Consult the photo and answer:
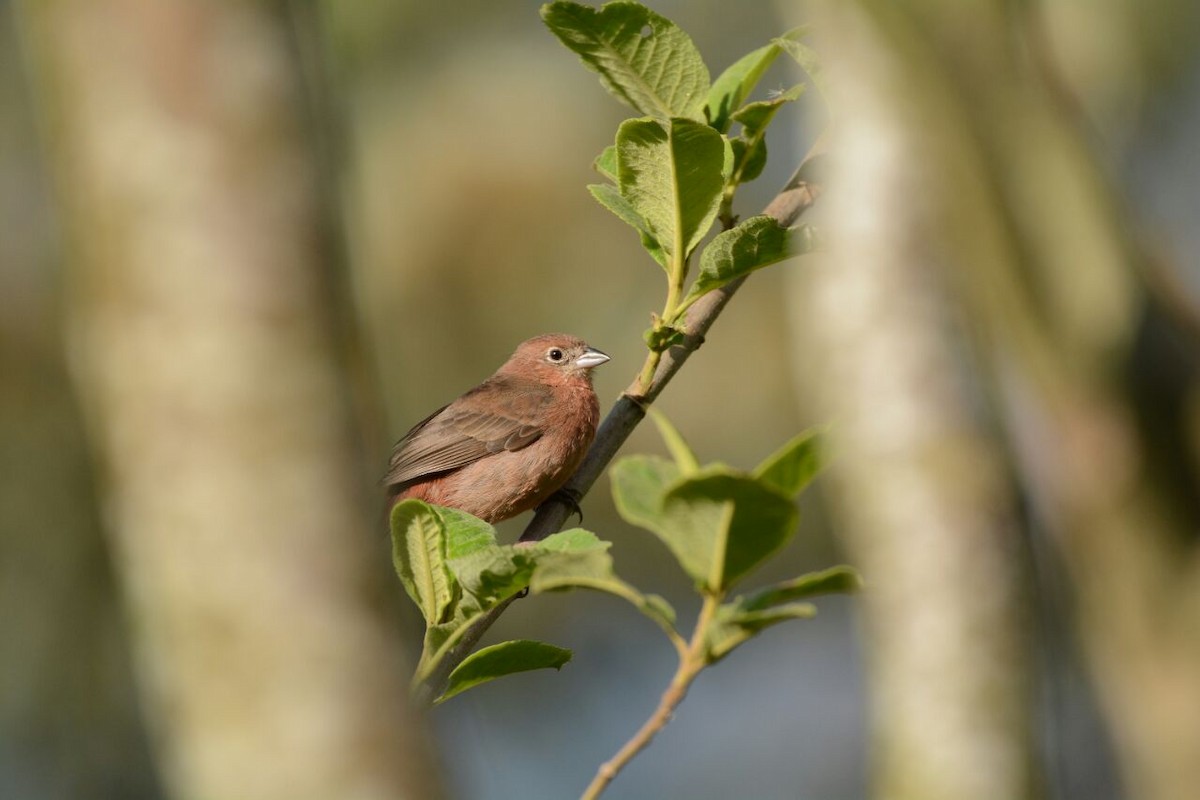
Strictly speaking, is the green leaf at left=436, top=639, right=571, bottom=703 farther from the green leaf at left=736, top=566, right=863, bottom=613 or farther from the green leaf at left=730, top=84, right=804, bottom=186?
the green leaf at left=730, top=84, right=804, bottom=186

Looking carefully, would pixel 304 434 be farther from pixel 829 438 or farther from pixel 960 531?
pixel 960 531

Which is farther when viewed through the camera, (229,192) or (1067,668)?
(1067,668)

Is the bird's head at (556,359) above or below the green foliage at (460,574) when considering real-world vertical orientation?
below

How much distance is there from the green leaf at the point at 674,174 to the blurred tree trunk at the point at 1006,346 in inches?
90.9

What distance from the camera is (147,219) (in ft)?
6.86

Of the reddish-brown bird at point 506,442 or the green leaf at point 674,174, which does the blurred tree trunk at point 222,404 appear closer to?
the green leaf at point 674,174

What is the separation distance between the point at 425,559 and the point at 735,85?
4.65 feet

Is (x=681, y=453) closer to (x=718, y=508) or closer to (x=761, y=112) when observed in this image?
(x=718, y=508)

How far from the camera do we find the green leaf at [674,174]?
8.68 ft

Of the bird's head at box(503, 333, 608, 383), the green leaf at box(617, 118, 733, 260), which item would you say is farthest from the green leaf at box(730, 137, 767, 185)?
the bird's head at box(503, 333, 608, 383)

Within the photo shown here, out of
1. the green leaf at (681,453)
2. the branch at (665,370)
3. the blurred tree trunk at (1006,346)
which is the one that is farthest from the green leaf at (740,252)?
the blurred tree trunk at (1006,346)

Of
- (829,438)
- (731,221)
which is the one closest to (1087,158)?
(731,221)

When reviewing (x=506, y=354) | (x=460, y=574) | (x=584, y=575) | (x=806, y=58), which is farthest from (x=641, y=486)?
(x=506, y=354)

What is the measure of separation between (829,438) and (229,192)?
3.29 feet
